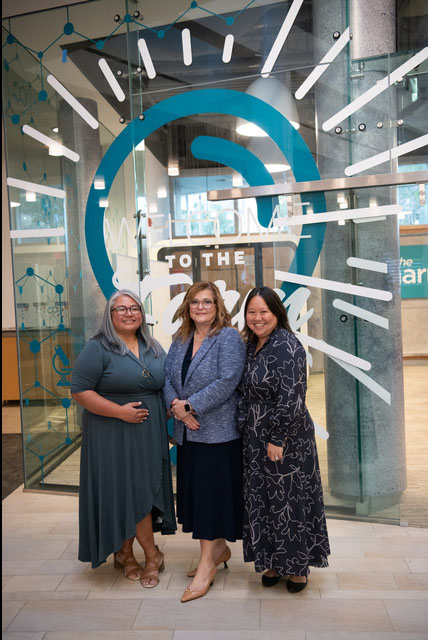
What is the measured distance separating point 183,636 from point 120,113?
3217 mm

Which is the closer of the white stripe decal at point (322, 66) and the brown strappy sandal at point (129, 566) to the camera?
the brown strappy sandal at point (129, 566)

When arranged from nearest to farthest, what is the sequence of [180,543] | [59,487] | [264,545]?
[264,545] < [180,543] < [59,487]

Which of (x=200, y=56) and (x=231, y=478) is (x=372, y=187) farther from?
(x=231, y=478)

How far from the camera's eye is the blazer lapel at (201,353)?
282cm

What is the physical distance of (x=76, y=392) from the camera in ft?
9.39

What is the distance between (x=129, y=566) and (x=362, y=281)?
2.10m

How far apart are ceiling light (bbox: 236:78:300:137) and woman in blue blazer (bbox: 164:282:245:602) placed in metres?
1.43

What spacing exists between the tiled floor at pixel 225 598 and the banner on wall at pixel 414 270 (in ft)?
4.72

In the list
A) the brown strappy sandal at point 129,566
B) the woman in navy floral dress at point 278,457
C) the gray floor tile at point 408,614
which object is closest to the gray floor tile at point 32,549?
the brown strappy sandal at point 129,566

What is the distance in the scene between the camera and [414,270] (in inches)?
140

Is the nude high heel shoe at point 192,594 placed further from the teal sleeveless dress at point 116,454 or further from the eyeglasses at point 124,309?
the eyeglasses at point 124,309

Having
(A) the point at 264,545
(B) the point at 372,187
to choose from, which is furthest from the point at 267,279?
(A) the point at 264,545

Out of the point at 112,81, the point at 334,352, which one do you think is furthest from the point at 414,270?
the point at 112,81

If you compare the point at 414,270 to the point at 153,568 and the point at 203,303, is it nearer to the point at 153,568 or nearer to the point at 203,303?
the point at 203,303
